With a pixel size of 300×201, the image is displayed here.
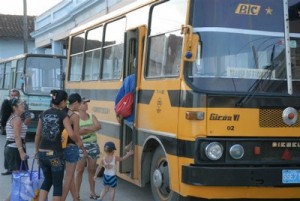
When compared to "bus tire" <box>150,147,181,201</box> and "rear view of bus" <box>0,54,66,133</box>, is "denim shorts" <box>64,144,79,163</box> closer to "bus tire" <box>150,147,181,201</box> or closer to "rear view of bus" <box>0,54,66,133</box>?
"bus tire" <box>150,147,181,201</box>

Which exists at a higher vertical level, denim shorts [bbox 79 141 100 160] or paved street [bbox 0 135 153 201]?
denim shorts [bbox 79 141 100 160]

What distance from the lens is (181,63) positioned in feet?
19.3

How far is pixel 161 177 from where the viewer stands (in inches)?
258

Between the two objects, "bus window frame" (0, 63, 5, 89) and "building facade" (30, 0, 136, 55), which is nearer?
"building facade" (30, 0, 136, 55)

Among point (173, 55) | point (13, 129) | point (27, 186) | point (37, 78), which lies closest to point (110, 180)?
point (27, 186)

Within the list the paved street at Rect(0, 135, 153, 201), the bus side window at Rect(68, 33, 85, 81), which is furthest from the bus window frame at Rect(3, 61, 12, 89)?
the paved street at Rect(0, 135, 153, 201)

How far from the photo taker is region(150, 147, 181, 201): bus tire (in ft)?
21.3

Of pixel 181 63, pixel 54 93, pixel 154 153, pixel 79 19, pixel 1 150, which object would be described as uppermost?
pixel 79 19

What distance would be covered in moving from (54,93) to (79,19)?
17.3 m

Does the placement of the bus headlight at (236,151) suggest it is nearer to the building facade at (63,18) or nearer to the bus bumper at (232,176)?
the bus bumper at (232,176)

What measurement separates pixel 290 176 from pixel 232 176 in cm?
71

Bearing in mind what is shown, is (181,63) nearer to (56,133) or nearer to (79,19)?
(56,133)

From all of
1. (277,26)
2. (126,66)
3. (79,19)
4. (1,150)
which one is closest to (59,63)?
(1,150)

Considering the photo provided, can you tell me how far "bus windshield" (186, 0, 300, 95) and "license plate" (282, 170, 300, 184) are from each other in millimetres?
891
